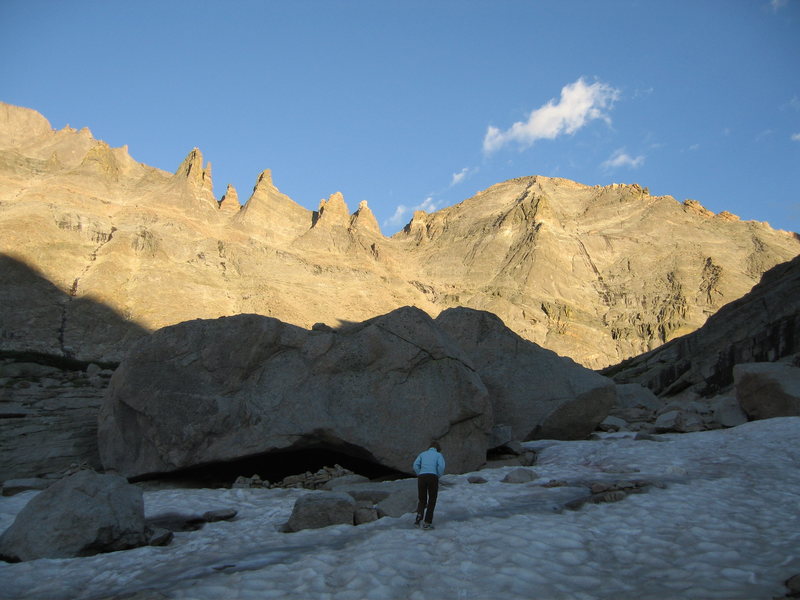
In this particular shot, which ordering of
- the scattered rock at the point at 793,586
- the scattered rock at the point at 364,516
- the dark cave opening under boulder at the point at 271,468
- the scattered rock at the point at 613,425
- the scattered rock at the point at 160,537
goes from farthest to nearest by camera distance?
1. the scattered rock at the point at 613,425
2. the dark cave opening under boulder at the point at 271,468
3. the scattered rock at the point at 364,516
4. the scattered rock at the point at 160,537
5. the scattered rock at the point at 793,586

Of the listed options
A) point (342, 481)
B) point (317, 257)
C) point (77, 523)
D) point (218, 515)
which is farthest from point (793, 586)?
point (317, 257)

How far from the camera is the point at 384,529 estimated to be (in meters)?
9.34

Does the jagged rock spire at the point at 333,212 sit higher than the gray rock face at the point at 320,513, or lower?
higher

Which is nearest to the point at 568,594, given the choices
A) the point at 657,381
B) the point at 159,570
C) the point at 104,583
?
the point at 159,570

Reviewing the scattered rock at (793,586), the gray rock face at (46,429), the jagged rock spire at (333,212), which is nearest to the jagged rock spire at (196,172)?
the jagged rock spire at (333,212)

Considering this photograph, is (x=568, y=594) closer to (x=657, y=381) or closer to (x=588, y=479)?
(x=588, y=479)

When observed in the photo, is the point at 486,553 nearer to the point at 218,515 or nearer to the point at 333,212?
the point at 218,515

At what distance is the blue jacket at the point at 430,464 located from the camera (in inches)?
377

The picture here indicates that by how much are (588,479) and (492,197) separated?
148 m

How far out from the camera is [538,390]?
1922 centimetres

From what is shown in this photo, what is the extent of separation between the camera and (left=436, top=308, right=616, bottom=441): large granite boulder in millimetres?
18719

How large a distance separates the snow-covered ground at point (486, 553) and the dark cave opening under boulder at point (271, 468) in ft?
6.52

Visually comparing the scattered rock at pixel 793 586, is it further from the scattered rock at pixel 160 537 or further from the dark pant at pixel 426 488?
the scattered rock at pixel 160 537

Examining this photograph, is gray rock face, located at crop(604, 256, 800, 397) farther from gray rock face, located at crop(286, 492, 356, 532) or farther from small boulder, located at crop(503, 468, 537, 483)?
gray rock face, located at crop(286, 492, 356, 532)
